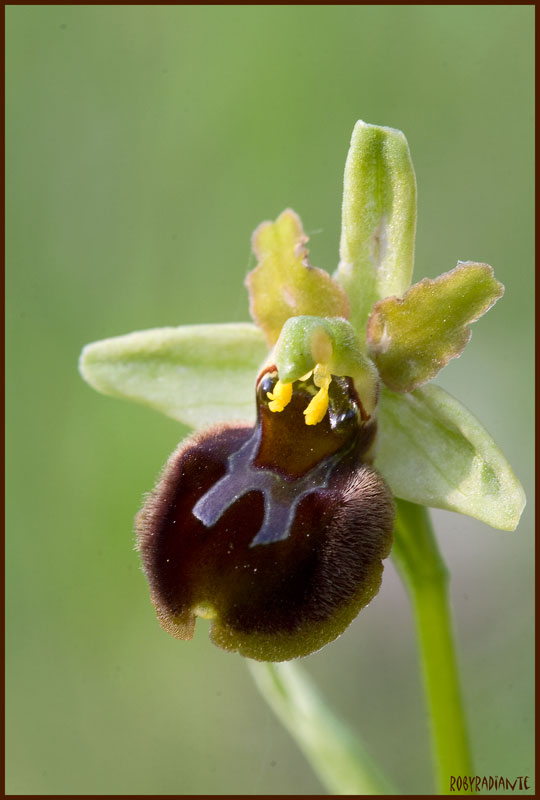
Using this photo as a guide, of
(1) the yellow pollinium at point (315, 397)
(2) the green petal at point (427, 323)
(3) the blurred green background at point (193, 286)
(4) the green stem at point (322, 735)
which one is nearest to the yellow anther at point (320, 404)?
(1) the yellow pollinium at point (315, 397)

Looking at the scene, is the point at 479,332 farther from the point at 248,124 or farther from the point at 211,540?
the point at 211,540

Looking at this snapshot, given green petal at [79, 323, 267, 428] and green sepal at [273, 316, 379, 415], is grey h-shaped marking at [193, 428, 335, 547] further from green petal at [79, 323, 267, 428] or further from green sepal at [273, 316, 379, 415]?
green petal at [79, 323, 267, 428]

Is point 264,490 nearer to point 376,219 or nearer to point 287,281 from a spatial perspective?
point 287,281

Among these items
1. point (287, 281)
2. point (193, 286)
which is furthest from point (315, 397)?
point (193, 286)

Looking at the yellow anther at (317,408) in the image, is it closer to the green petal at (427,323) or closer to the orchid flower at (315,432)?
the orchid flower at (315,432)

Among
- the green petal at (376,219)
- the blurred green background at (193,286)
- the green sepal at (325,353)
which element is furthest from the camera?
the blurred green background at (193,286)

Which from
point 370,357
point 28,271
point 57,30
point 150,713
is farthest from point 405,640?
point 57,30
